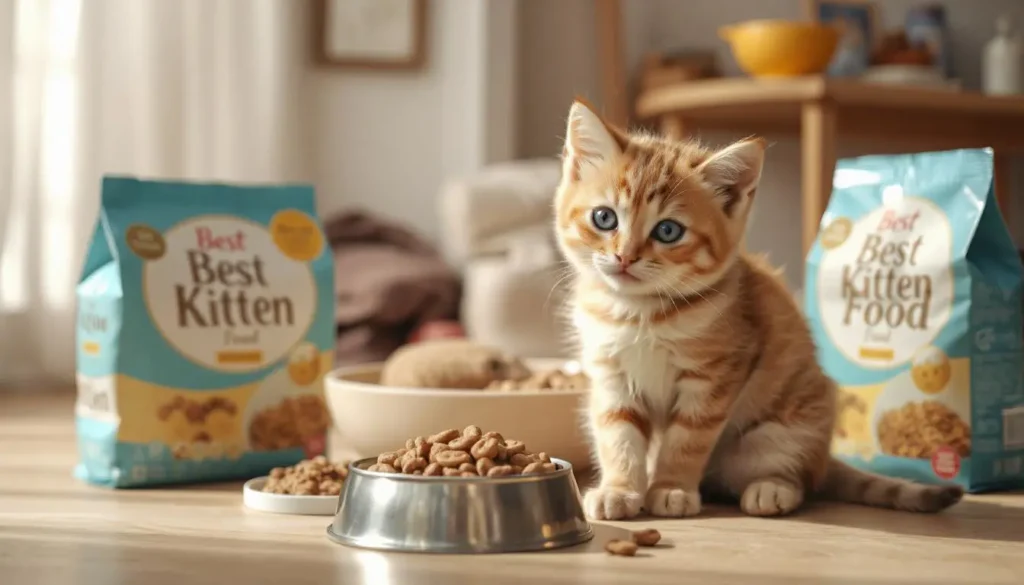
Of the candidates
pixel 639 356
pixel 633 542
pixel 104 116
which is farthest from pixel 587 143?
pixel 104 116

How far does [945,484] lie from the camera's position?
5.31 ft

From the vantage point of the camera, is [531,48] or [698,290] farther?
[531,48]

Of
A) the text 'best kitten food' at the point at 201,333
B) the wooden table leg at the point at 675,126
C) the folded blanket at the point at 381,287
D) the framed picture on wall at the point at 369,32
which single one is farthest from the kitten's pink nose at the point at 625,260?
the framed picture on wall at the point at 369,32

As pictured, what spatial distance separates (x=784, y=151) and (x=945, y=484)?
255 cm

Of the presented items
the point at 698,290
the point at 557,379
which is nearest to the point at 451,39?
the point at 557,379

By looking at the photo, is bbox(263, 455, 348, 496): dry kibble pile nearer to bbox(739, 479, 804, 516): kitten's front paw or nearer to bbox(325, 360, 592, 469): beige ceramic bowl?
bbox(325, 360, 592, 469): beige ceramic bowl

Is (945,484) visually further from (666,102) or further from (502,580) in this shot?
(666,102)

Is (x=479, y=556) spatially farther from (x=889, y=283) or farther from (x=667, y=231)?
(x=889, y=283)

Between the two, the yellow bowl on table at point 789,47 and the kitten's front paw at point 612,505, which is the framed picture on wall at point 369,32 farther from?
the kitten's front paw at point 612,505

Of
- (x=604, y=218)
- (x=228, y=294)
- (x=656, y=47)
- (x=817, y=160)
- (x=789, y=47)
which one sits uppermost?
(x=656, y=47)

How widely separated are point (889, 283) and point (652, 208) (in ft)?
1.57

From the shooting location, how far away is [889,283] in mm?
1686

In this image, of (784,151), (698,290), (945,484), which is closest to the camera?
(698,290)

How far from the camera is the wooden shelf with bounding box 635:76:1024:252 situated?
2.61 m
